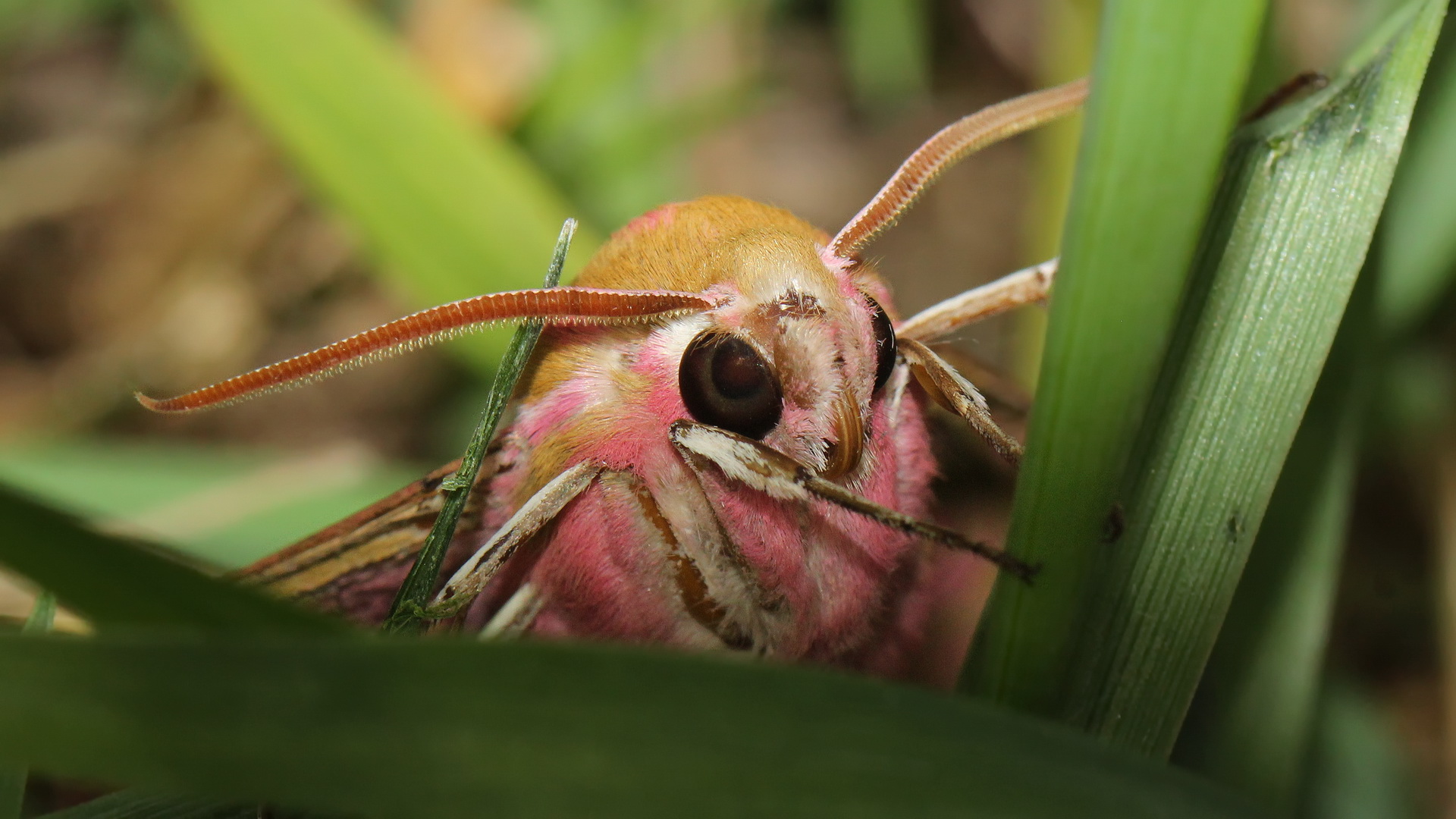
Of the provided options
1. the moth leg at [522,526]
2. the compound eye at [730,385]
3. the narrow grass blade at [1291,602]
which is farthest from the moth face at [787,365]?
the narrow grass blade at [1291,602]

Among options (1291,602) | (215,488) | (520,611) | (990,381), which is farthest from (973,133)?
(215,488)

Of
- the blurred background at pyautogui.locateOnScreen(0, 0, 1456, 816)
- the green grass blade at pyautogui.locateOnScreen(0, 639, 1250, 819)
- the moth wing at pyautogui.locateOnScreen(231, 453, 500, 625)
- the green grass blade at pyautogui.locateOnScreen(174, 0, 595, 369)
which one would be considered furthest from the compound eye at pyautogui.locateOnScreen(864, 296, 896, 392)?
the blurred background at pyautogui.locateOnScreen(0, 0, 1456, 816)

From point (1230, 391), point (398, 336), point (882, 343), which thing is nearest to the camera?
point (1230, 391)

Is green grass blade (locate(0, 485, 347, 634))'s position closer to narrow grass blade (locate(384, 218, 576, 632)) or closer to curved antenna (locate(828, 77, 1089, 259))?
narrow grass blade (locate(384, 218, 576, 632))

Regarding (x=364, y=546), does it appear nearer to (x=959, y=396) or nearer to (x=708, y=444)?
(x=708, y=444)

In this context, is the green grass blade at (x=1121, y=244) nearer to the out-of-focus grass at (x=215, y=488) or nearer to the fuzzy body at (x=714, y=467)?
the fuzzy body at (x=714, y=467)
